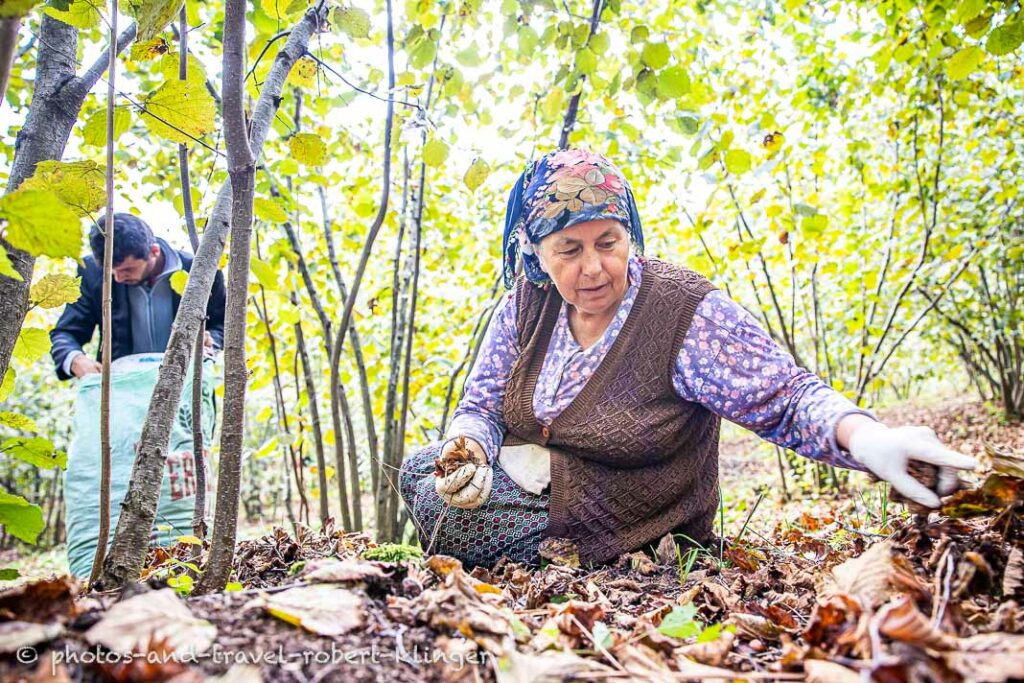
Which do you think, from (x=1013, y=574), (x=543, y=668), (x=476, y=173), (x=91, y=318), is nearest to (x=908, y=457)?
Answer: (x=1013, y=574)

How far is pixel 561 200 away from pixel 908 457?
1.17 m

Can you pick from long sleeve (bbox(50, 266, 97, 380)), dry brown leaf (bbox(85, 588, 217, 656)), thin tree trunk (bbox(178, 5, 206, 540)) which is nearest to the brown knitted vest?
thin tree trunk (bbox(178, 5, 206, 540))

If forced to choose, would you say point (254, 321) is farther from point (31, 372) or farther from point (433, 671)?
point (31, 372)

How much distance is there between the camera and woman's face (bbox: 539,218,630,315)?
6.10 feet

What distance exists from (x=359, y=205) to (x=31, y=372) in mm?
9076

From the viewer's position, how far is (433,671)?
0.80 metres

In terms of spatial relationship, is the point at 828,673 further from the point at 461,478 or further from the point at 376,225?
the point at 376,225

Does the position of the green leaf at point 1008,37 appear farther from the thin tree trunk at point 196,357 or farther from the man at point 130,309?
the man at point 130,309

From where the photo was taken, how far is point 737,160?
2.04 m

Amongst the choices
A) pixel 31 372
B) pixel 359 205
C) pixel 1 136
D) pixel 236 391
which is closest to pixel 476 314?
pixel 359 205

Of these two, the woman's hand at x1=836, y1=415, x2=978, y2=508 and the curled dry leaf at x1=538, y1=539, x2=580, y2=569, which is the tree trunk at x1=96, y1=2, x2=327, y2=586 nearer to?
the curled dry leaf at x1=538, y1=539, x2=580, y2=569

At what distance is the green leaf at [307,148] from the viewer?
1411 millimetres

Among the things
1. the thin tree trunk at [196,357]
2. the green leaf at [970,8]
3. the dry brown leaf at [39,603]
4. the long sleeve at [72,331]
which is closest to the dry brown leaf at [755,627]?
the dry brown leaf at [39,603]

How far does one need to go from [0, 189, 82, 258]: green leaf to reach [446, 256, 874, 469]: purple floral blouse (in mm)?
1310
